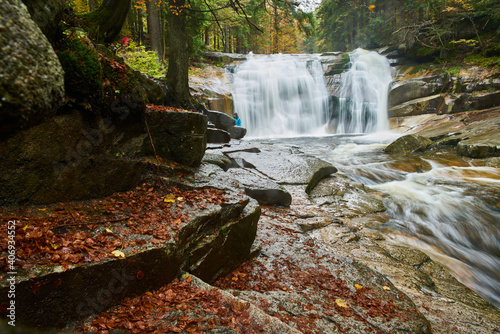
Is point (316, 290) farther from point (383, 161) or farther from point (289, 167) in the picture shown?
point (383, 161)

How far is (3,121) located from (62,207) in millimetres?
2029

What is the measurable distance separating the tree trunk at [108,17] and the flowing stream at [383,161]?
7527mm

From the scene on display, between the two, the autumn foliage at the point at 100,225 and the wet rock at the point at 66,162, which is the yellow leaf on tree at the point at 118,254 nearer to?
the autumn foliage at the point at 100,225

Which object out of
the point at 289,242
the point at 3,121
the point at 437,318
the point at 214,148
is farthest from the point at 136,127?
the point at 437,318

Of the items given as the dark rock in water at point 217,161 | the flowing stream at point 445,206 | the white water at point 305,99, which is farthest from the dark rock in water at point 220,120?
the dark rock in water at point 217,161

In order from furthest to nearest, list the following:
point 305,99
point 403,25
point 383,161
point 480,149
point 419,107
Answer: point 403,25
point 305,99
point 419,107
point 383,161
point 480,149

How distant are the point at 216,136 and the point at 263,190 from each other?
4560 mm

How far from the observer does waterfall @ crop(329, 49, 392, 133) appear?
20.7 metres

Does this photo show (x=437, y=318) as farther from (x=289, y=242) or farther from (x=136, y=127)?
(x=136, y=127)

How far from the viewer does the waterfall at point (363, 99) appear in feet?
67.9

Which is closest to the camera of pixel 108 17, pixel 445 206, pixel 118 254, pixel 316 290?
pixel 118 254

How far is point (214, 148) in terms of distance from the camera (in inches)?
319

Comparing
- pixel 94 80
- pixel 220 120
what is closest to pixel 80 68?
pixel 94 80

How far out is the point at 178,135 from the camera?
14.6 feet
